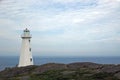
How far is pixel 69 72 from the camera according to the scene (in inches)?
873

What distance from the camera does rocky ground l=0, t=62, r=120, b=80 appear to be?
20.5 m

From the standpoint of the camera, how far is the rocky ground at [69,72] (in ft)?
67.1

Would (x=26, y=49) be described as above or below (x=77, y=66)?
above

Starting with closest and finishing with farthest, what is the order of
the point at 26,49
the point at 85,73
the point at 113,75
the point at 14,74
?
the point at 113,75 → the point at 85,73 → the point at 14,74 → the point at 26,49

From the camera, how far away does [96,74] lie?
20.8m

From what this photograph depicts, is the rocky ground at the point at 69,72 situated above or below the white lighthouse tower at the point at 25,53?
below

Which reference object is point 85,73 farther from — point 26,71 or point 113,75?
point 26,71

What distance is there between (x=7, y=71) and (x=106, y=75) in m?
11.4

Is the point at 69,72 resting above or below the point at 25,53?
below

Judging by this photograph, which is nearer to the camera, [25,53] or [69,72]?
[69,72]

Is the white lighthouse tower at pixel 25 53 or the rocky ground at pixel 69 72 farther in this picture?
the white lighthouse tower at pixel 25 53

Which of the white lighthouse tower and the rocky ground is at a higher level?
the white lighthouse tower

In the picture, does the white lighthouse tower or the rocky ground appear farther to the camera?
the white lighthouse tower

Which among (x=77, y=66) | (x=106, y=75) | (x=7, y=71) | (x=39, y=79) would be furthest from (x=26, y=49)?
(x=106, y=75)
